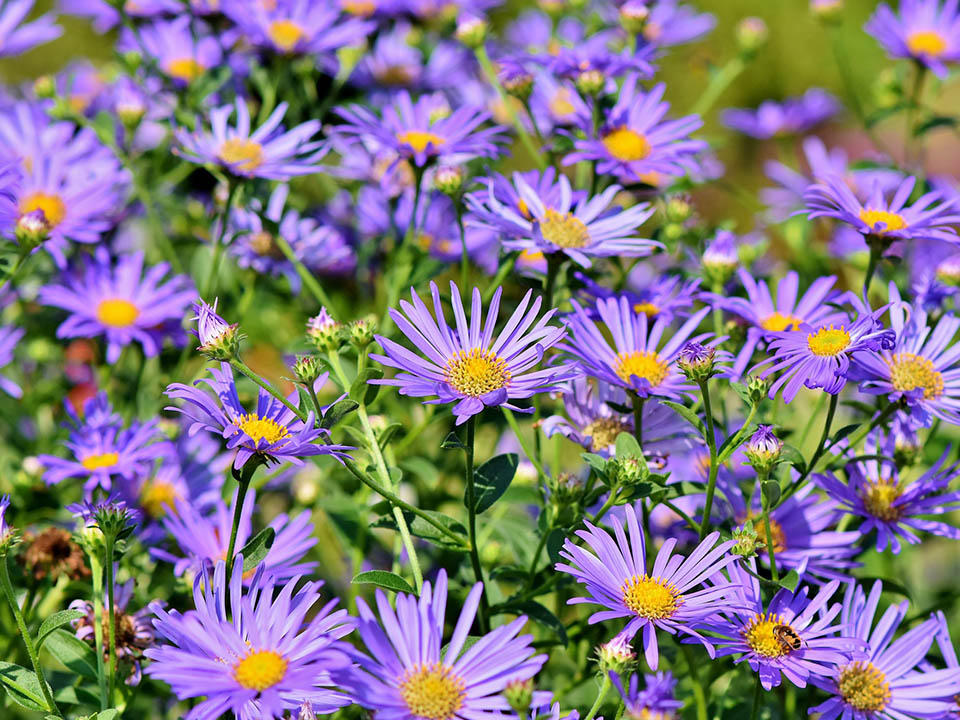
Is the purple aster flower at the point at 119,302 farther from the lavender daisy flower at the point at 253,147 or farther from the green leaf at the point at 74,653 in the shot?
the green leaf at the point at 74,653

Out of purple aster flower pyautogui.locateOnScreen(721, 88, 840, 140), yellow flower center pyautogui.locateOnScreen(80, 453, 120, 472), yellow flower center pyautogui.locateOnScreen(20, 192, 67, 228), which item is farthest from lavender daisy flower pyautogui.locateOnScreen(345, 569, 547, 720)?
purple aster flower pyautogui.locateOnScreen(721, 88, 840, 140)

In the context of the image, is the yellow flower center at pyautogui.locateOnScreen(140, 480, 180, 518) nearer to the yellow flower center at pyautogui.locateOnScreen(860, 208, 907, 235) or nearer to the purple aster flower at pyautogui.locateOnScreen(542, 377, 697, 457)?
the purple aster flower at pyautogui.locateOnScreen(542, 377, 697, 457)

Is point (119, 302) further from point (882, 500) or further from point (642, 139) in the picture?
point (882, 500)

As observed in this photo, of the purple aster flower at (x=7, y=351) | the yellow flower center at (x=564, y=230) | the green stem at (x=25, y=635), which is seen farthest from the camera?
the purple aster flower at (x=7, y=351)

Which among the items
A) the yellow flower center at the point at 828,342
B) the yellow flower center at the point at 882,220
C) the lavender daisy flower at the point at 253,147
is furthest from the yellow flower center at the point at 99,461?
the yellow flower center at the point at 882,220

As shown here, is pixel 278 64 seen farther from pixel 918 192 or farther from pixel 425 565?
pixel 918 192

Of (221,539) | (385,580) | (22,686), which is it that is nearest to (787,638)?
(385,580)
